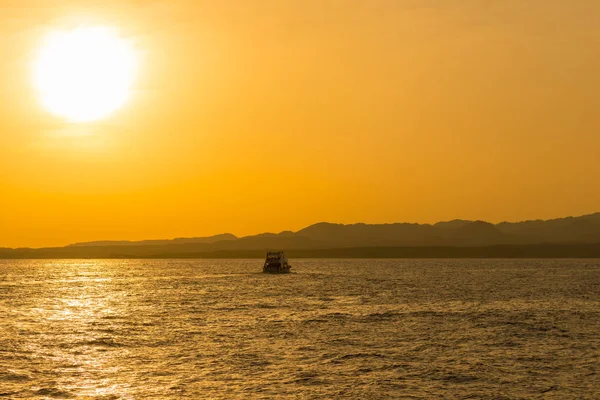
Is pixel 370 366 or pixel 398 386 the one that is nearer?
pixel 398 386

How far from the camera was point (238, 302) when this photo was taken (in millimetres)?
111500

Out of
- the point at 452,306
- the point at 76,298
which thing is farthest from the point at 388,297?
the point at 76,298

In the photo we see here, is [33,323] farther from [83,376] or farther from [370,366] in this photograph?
[370,366]

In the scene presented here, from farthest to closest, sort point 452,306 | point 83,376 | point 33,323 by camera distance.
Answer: point 452,306, point 33,323, point 83,376

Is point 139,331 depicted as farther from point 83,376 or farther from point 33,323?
point 83,376

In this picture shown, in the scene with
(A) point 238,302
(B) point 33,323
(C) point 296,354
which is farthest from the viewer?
(A) point 238,302

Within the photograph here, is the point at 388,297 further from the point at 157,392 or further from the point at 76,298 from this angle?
the point at 157,392

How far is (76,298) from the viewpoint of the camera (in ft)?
437

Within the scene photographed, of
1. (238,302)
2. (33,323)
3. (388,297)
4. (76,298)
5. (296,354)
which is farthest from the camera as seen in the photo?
(76,298)

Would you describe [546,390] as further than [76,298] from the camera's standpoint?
No

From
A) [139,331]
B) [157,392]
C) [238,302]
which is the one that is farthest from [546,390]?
[238,302]

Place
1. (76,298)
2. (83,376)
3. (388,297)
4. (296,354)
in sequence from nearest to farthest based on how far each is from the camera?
1. (83,376)
2. (296,354)
3. (388,297)
4. (76,298)

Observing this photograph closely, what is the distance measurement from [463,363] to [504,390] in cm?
939

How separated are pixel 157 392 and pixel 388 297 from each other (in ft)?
269
